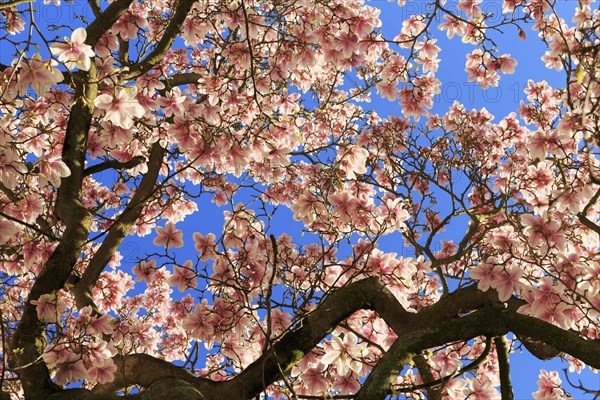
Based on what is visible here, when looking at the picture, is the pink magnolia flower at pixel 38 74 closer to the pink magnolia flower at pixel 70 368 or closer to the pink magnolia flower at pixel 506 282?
the pink magnolia flower at pixel 70 368

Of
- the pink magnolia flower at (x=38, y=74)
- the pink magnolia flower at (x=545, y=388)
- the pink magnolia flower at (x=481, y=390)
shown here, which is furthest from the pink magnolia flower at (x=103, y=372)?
the pink magnolia flower at (x=545, y=388)

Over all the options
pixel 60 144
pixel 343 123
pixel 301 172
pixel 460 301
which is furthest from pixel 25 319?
pixel 343 123

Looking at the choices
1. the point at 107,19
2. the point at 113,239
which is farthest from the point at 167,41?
the point at 113,239

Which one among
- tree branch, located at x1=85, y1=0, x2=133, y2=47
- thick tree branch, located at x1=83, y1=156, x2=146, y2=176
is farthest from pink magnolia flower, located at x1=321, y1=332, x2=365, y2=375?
tree branch, located at x1=85, y1=0, x2=133, y2=47

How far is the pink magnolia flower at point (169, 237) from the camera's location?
11.2 ft

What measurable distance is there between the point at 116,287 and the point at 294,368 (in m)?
2.36

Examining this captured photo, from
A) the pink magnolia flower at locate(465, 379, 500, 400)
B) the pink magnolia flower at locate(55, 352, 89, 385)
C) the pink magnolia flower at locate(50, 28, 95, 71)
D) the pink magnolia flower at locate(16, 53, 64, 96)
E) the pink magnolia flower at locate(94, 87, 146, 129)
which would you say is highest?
the pink magnolia flower at locate(50, 28, 95, 71)

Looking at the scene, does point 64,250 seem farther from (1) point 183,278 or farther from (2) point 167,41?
(2) point 167,41

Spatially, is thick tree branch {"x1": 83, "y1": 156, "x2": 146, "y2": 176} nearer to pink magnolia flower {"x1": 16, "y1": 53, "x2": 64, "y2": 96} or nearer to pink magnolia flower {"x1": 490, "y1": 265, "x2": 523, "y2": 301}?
pink magnolia flower {"x1": 16, "y1": 53, "x2": 64, "y2": 96}

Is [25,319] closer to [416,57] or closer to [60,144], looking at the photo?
[60,144]

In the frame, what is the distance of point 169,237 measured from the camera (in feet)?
11.2

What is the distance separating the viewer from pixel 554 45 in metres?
4.09

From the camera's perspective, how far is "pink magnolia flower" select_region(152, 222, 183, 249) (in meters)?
3.40

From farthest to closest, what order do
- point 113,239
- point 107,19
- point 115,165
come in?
point 113,239, point 115,165, point 107,19
